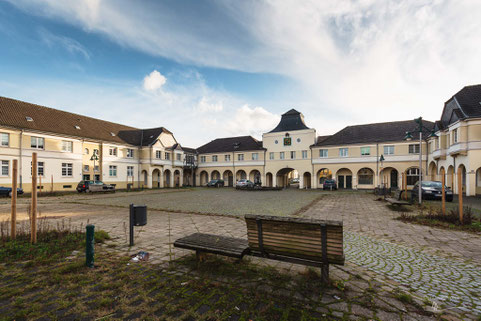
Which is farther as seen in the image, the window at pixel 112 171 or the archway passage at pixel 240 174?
the archway passage at pixel 240 174

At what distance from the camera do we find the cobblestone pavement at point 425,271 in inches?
131

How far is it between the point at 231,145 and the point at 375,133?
26.6 meters

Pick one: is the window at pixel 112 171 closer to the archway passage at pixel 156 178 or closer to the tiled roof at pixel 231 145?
the archway passage at pixel 156 178

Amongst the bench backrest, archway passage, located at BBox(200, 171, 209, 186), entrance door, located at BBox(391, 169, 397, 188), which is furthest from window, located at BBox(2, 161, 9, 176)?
entrance door, located at BBox(391, 169, 397, 188)

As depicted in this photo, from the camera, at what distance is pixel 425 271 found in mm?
4262

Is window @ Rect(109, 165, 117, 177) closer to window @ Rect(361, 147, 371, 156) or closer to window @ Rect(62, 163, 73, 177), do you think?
window @ Rect(62, 163, 73, 177)

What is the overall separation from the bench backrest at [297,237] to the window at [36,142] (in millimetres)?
34212

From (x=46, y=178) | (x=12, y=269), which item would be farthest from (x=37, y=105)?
(x=12, y=269)

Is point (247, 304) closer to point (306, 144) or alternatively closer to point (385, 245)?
point (385, 245)

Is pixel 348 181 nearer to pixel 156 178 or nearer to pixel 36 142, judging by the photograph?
pixel 156 178

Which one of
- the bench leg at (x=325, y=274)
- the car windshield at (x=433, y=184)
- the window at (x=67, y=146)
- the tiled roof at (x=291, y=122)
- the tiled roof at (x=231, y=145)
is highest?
the tiled roof at (x=291, y=122)

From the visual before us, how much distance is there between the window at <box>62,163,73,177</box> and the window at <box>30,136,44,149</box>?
3.38m

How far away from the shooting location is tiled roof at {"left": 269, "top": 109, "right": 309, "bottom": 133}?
134ft

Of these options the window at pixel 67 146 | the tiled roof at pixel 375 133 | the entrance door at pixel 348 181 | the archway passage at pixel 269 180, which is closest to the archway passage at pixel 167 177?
the window at pixel 67 146
